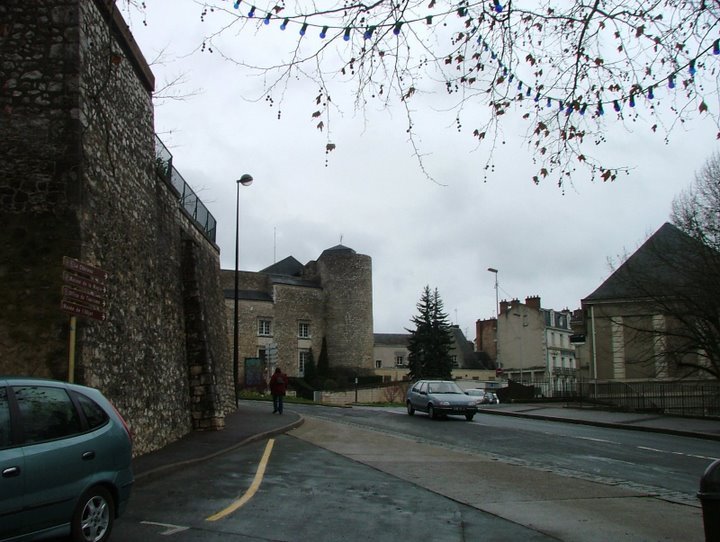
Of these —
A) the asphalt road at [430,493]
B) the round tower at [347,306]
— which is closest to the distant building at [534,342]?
the round tower at [347,306]

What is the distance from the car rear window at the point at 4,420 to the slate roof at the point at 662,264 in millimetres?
26204

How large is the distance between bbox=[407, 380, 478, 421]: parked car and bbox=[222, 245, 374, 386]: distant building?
4044 centimetres

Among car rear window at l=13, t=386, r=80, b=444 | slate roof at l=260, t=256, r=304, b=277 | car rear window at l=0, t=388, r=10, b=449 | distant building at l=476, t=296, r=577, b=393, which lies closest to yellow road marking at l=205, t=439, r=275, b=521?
car rear window at l=13, t=386, r=80, b=444

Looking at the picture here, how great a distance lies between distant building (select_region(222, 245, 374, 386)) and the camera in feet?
215

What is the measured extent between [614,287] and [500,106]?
3966 cm

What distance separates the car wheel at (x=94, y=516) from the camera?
5.73 m

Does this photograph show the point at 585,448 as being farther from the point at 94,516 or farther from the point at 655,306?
the point at 655,306

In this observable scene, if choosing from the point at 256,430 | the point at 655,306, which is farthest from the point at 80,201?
the point at 655,306

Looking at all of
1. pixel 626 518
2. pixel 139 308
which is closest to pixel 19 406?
pixel 626 518

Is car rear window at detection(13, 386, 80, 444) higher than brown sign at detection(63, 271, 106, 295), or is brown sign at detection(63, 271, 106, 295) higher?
brown sign at detection(63, 271, 106, 295)

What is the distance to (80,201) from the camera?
9.86 metres

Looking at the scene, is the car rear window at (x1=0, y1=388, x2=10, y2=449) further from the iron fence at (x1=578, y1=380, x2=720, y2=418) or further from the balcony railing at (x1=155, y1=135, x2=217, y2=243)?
the iron fence at (x1=578, y1=380, x2=720, y2=418)

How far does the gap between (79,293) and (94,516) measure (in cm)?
358

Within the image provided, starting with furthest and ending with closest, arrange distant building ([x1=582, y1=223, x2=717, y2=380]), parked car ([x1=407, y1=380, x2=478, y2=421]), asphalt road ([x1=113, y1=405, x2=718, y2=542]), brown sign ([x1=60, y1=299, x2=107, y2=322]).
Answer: distant building ([x1=582, y1=223, x2=717, y2=380]) → parked car ([x1=407, y1=380, x2=478, y2=421]) → brown sign ([x1=60, y1=299, x2=107, y2=322]) → asphalt road ([x1=113, y1=405, x2=718, y2=542])
